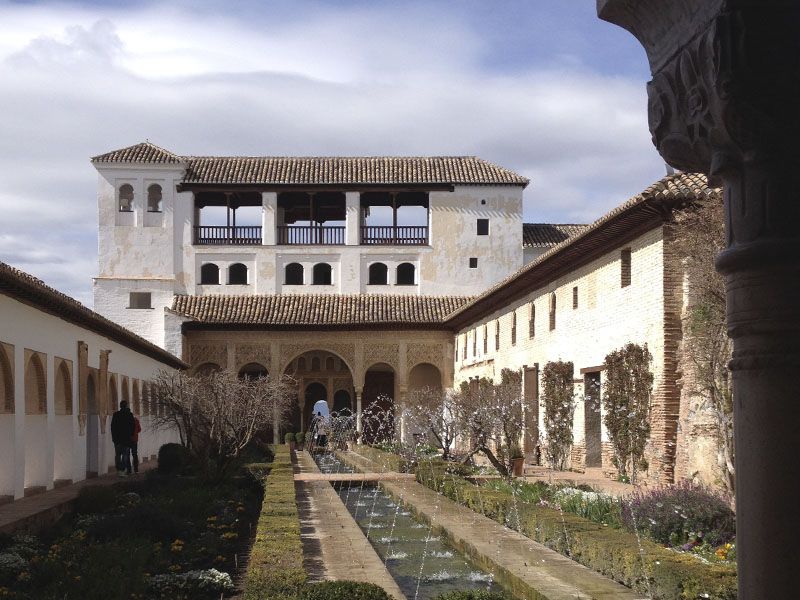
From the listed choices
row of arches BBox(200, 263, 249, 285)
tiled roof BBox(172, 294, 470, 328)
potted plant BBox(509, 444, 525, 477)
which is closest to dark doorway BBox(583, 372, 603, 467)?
potted plant BBox(509, 444, 525, 477)

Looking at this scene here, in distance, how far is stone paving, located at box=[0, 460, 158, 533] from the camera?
44.0 feet

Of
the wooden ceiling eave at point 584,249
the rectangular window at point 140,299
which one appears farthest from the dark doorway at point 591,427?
the rectangular window at point 140,299

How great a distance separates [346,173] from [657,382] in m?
26.2

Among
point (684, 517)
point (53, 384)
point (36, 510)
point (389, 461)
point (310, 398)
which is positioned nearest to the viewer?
point (684, 517)

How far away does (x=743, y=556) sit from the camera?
8.87ft

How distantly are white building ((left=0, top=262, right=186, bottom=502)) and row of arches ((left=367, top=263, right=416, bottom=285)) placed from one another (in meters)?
15.5

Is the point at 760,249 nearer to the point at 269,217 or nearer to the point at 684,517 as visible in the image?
the point at 684,517

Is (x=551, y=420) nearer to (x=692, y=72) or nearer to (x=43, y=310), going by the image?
(x=43, y=310)

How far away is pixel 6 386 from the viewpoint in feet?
55.2

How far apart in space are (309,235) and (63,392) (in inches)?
891

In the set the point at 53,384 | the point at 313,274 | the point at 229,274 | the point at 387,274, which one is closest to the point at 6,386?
the point at 53,384

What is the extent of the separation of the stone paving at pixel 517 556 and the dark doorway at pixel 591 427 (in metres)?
7.36

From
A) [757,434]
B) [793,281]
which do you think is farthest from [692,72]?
[757,434]

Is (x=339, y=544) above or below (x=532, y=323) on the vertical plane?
below
